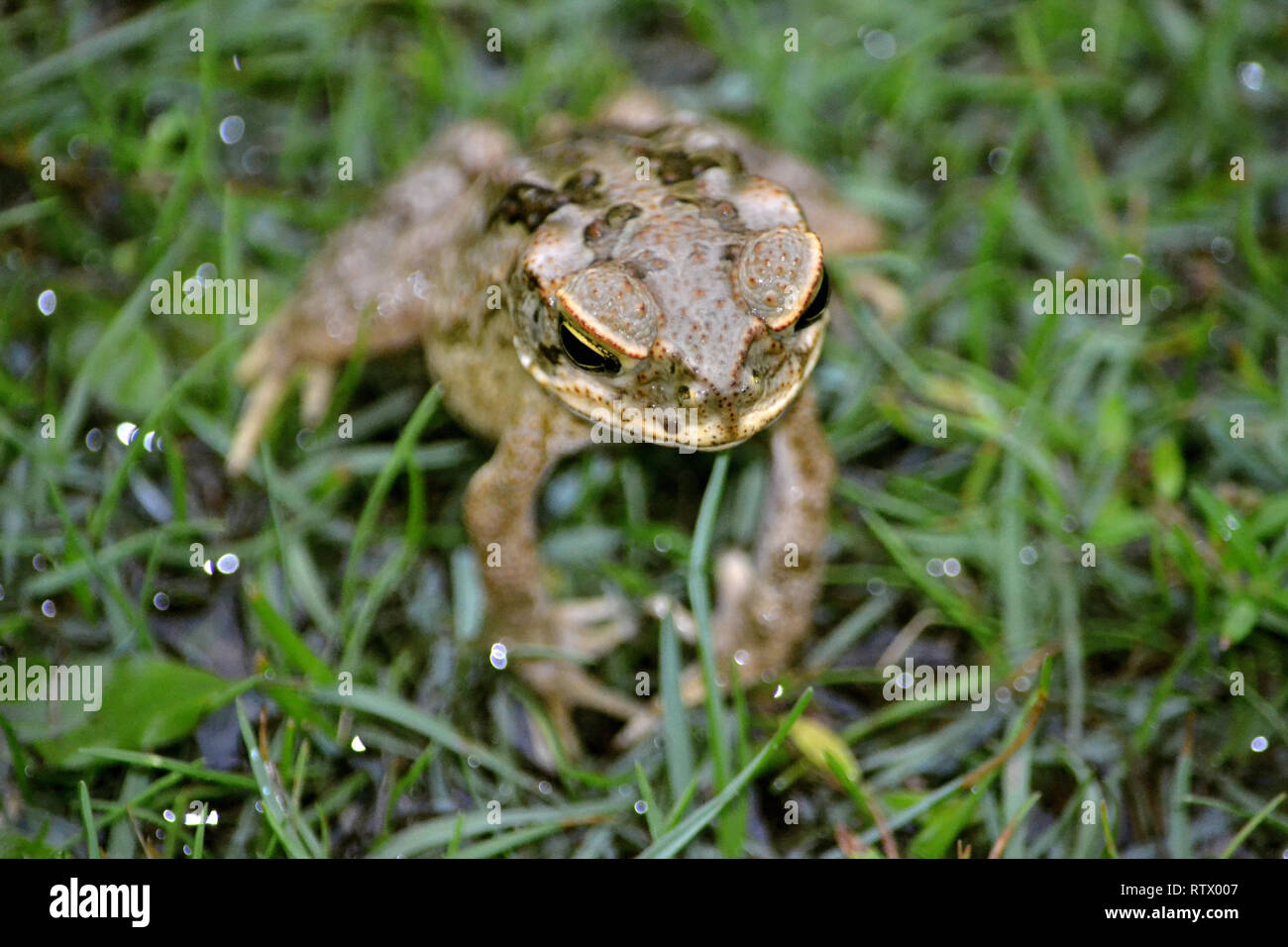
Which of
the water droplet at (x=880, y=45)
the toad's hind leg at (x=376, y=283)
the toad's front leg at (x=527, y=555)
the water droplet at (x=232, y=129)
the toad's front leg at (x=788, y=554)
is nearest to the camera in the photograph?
the toad's front leg at (x=527, y=555)

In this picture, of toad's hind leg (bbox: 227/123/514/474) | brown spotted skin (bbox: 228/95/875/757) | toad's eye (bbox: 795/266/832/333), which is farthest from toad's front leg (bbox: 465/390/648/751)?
toad's eye (bbox: 795/266/832/333)

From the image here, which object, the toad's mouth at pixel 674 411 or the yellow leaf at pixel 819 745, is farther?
the yellow leaf at pixel 819 745

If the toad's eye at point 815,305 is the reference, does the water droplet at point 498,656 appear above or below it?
below

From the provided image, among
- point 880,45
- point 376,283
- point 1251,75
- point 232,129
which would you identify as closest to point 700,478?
point 376,283

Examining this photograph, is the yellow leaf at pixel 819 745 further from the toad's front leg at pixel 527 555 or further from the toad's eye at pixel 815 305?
the toad's eye at pixel 815 305

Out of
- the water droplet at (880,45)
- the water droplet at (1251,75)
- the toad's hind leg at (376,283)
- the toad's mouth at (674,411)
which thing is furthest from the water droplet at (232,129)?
the water droplet at (1251,75)

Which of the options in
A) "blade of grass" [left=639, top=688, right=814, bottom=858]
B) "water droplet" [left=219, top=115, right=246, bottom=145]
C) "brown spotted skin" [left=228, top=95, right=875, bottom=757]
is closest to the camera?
"brown spotted skin" [left=228, top=95, right=875, bottom=757]

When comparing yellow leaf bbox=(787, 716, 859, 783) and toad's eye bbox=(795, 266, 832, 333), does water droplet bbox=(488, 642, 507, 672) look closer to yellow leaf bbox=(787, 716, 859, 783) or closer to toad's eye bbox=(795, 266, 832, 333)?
yellow leaf bbox=(787, 716, 859, 783)
